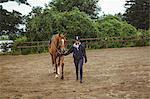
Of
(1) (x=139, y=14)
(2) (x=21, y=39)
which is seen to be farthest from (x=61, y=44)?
(1) (x=139, y=14)

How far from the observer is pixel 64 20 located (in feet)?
109

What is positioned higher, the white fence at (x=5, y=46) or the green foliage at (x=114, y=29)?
the green foliage at (x=114, y=29)

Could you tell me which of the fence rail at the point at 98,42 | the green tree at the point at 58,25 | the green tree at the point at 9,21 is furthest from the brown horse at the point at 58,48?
the green tree at the point at 9,21

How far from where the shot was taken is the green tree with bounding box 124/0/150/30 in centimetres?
4644

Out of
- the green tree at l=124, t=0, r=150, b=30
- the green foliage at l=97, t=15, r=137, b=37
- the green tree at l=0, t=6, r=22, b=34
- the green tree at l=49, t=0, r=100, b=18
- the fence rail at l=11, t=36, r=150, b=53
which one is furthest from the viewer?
the green tree at l=124, t=0, r=150, b=30

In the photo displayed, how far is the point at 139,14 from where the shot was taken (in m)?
46.6

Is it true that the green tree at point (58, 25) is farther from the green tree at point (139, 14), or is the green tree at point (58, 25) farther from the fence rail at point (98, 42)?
the green tree at point (139, 14)

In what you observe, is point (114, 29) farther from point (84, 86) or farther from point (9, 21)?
point (84, 86)

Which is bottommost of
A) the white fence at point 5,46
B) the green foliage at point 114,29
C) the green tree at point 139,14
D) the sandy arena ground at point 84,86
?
the sandy arena ground at point 84,86

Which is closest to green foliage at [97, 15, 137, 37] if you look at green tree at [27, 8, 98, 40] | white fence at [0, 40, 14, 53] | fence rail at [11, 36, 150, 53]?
green tree at [27, 8, 98, 40]

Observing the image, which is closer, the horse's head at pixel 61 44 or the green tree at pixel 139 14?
the horse's head at pixel 61 44

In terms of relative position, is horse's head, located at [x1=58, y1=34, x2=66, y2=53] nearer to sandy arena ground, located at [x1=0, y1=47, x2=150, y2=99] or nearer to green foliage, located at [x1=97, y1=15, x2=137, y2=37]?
sandy arena ground, located at [x1=0, y1=47, x2=150, y2=99]

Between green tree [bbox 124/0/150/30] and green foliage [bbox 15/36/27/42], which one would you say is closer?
green foliage [bbox 15/36/27/42]

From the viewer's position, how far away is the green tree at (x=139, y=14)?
46438 millimetres
